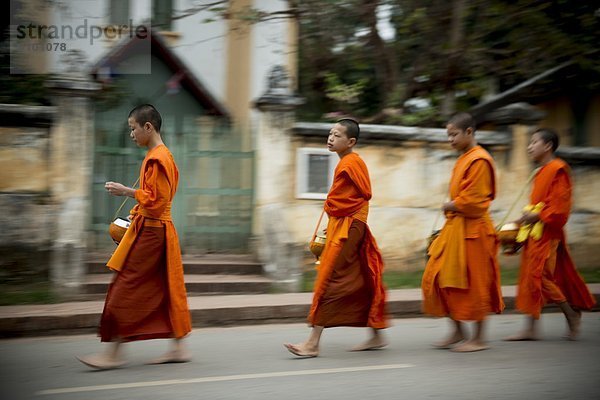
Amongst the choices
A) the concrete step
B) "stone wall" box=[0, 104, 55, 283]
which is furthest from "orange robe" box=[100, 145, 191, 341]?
"stone wall" box=[0, 104, 55, 283]

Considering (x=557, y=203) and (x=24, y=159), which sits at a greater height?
(x=24, y=159)

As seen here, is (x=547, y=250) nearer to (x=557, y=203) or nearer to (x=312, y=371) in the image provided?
(x=557, y=203)

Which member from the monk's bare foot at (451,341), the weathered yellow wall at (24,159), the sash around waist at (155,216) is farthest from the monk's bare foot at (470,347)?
the weathered yellow wall at (24,159)

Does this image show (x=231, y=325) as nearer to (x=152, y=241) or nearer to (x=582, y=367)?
(x=152, y=241)

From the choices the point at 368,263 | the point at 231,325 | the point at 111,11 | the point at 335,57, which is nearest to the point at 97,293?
the point at 231,325

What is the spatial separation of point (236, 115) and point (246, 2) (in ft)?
7.09

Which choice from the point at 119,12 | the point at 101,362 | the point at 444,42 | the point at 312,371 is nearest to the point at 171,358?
the point at 101,362

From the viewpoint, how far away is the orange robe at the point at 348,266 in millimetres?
6027

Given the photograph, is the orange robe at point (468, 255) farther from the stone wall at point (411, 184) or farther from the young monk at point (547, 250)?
the stone wall at point (411, 184)

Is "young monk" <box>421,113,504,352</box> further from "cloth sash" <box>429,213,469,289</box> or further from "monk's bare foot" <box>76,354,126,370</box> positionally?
"monk's bare foot" <box>76,354,126,370</box>

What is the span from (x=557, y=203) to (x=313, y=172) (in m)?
3.73

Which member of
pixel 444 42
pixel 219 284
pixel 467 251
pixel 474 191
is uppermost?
pixel 444 42

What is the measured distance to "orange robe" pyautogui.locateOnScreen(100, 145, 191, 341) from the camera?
5559mm

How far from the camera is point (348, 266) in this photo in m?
6.13
